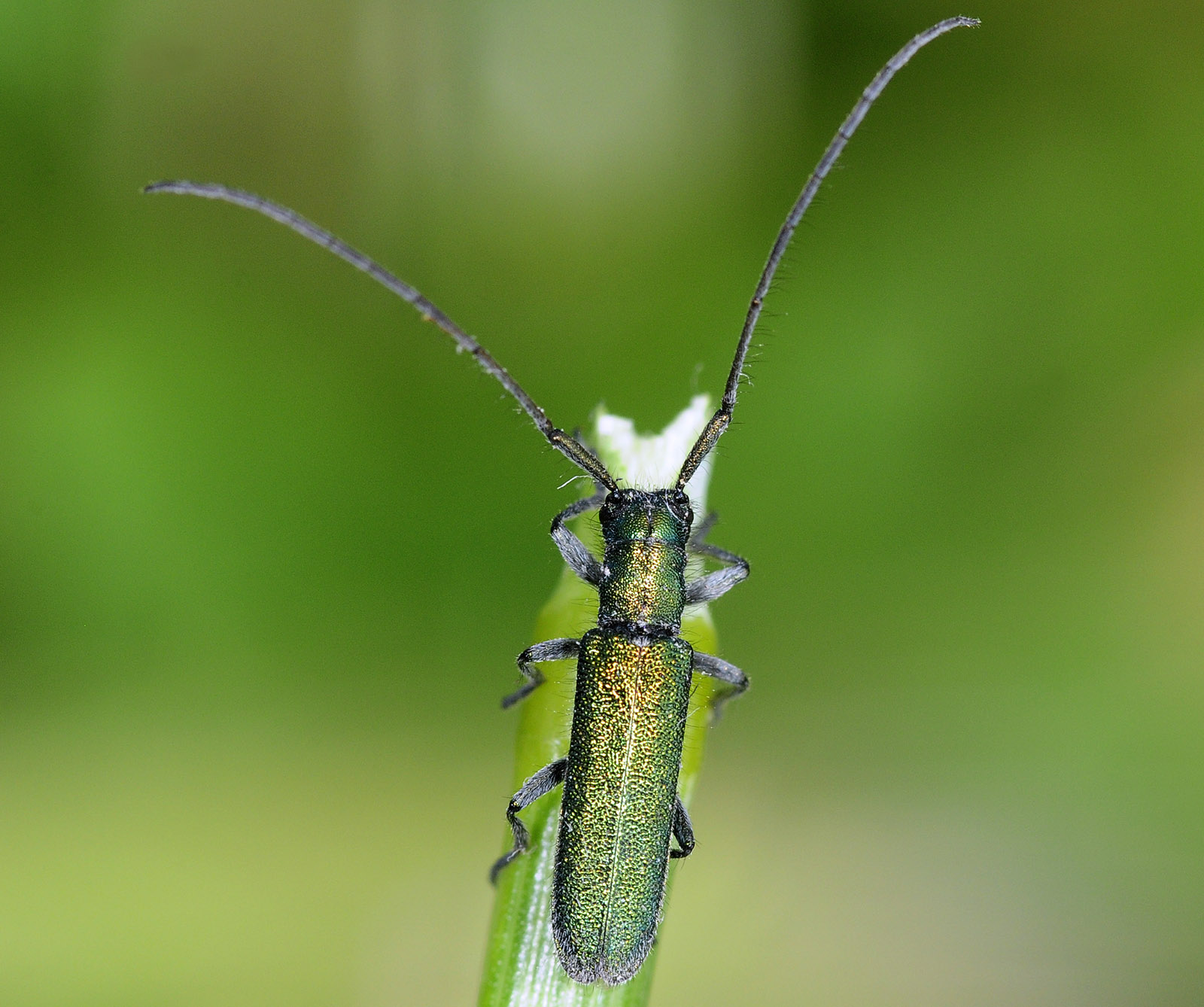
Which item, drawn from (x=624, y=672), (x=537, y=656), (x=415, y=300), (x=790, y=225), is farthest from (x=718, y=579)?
(x=415, y=300)

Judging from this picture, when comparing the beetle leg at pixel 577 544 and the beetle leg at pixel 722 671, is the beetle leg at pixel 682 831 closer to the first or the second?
the beetle leg at pixel 722 671

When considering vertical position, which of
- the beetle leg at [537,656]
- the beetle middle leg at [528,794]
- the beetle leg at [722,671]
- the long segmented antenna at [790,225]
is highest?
the long segmented antenna at [790,225]

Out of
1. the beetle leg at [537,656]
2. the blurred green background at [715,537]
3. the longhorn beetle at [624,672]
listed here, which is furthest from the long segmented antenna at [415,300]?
the beetle leg at [537,656]

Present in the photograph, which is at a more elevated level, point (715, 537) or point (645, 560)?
point (715, 537)

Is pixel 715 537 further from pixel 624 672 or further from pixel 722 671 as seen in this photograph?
pixel 624 672

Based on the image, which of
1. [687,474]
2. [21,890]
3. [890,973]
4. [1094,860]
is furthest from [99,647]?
[1094,860]

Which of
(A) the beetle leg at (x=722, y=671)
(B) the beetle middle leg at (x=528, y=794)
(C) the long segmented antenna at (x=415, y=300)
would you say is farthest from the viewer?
(A) the beetle leg at (x=722, y=671)
